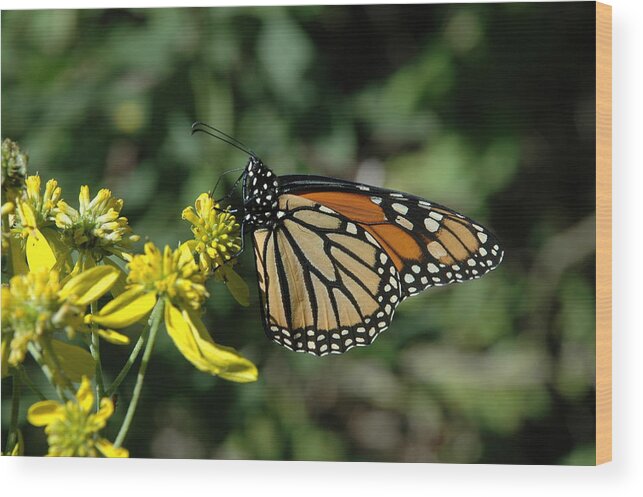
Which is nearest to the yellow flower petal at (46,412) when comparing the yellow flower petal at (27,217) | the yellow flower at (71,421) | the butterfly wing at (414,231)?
the yellow flower at (71,421)

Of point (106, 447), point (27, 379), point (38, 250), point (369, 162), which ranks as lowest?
point (106, 447)

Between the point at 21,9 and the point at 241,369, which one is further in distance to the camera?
the point at 21,9

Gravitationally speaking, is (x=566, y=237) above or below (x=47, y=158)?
below

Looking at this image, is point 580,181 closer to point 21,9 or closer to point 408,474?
point 408,474

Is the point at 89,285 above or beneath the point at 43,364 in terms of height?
above

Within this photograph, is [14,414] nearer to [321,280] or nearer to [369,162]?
[321,280]

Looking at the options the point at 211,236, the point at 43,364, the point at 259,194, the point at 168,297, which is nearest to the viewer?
the point at 43,364

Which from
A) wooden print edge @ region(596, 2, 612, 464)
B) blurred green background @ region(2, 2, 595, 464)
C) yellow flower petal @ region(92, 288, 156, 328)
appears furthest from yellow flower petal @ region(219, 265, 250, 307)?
wooden print edge @ region(596, 2, 612, 464)

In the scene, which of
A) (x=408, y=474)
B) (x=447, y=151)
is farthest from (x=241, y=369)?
(x=447, y=151)

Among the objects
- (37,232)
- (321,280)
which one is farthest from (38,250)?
(321,280)
